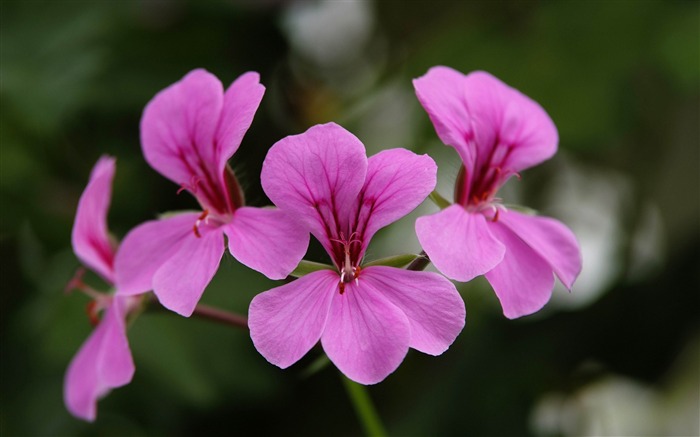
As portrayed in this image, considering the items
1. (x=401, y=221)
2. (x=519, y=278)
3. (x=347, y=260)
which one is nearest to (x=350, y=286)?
(x=347, y=260)

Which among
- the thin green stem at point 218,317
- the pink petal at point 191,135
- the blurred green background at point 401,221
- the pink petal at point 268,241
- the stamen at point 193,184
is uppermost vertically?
the pink petal at point 191,135

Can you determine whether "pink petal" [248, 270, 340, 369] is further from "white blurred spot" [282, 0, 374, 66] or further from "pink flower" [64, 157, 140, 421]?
"white blurred spot" [282, 0, 374, 66]

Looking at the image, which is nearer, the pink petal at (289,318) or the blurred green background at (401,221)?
the pink petal at (289,318)

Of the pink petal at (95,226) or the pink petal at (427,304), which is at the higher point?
the pink petal at (95,226)

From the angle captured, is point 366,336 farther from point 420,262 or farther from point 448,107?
point 448,107

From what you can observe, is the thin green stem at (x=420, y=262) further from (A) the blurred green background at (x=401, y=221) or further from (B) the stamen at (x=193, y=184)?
(A) the blurred green background at (x=401, y=221)

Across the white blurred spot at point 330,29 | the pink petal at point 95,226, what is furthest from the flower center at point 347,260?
the white blurred spot at point 330,29

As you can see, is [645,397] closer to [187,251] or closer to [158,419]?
[158,419]

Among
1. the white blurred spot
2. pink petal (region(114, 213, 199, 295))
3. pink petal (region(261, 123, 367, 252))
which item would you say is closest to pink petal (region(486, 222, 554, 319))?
pink petal (region(261, 123, 367, 252))
